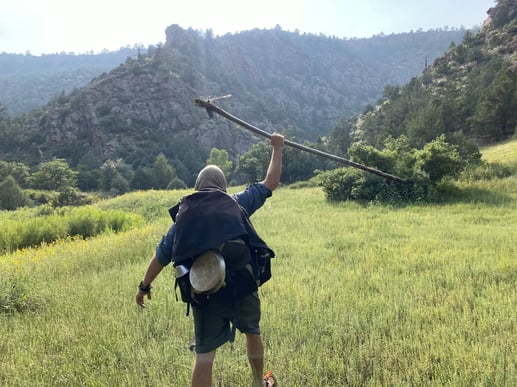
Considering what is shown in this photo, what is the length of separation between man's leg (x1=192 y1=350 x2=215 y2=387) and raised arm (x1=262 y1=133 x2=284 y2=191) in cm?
152

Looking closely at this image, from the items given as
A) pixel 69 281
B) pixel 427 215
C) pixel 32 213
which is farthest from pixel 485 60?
pixel 69 281

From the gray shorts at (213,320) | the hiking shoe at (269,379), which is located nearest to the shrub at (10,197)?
the hiking shoe at (269,379)

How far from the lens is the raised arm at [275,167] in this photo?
346 centimetres

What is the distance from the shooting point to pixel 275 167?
3.55 m

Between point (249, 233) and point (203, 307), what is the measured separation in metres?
0.66

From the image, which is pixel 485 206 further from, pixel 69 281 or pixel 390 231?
pixel 69 281

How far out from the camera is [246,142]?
116250mm

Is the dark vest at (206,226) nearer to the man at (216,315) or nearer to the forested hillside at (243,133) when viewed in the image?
the man at (216,315)

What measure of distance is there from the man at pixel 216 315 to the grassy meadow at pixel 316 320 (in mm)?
545

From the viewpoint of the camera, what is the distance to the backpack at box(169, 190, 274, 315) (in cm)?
265

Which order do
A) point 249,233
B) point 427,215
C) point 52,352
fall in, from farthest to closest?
point 427,215
point 52,352
point 249,233

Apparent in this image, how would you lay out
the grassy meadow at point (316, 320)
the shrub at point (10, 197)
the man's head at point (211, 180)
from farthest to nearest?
the shrub at point (10, 197) → the grassy meadow at point (316, 320) → the man's head at point (211, 180)

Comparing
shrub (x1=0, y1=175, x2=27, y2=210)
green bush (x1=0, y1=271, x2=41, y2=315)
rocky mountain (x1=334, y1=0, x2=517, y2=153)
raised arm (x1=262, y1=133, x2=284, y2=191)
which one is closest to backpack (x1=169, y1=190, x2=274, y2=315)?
raised arm (x1=262, y1=133, x2=284, y2=191)

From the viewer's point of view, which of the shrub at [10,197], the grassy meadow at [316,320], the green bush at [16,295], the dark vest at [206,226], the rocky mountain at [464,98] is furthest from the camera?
the shrub at [10,197]
